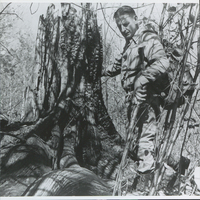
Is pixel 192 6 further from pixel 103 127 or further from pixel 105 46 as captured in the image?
pixel 103 127

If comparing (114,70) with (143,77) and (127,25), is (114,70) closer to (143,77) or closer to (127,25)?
(143,77)

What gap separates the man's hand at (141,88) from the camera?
141 inches

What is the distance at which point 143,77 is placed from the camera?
3.59 metres

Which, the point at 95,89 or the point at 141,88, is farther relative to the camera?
the point at 95,89

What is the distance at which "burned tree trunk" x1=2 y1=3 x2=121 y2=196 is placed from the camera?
3.65 m

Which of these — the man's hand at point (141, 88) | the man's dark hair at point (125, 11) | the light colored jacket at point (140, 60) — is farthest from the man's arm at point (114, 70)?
the man's dark hair at point (125, 11)

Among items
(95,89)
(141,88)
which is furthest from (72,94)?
(141,88)

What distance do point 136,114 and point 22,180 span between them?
1.38m

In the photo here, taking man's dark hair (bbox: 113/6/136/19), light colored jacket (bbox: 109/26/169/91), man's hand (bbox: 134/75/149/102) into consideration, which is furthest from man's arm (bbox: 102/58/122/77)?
man's dark hair (bbox: 113/6/136/19)

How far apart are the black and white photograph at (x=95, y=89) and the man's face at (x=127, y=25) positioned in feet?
0.04

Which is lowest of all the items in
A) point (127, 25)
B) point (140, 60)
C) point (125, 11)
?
point (140, 60)

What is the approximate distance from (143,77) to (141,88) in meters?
0.12

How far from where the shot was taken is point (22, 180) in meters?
3.39

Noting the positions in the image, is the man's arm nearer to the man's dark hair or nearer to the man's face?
the man's face
